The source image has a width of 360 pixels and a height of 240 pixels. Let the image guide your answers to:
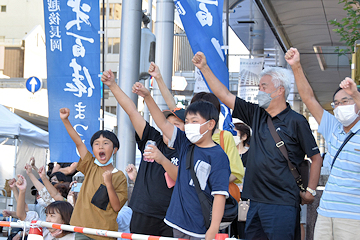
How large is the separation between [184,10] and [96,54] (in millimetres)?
1667

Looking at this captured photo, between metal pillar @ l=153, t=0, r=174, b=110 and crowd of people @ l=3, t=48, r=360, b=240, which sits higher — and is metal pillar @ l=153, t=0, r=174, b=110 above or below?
above

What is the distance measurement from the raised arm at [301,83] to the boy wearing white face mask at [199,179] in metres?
0.82

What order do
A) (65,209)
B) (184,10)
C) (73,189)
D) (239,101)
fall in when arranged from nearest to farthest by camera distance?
1. (239,101)
2. (65,209)
3. (73,189)
4. (184,10)

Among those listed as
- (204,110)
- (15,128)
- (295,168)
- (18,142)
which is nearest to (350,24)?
(295,168)

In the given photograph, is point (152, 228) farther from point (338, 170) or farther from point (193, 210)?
point (338, 170)

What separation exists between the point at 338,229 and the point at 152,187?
1.81 m

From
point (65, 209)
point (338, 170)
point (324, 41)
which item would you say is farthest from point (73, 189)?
point (324, 41)

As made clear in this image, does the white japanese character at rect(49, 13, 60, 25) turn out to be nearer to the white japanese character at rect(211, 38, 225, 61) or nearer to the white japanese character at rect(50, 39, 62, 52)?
the white japanese character at rect(50, 39, 62, 52)

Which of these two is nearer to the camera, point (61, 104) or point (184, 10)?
point (184, 10)

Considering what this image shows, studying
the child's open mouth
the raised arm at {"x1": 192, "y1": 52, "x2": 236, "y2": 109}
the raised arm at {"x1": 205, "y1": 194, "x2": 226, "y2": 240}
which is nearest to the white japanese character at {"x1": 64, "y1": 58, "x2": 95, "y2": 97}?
the child's open mouth

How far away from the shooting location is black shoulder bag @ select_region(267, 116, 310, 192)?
4.02m

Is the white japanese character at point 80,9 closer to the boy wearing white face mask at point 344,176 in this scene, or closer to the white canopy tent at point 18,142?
the boy wearing white face mask at point 344,176

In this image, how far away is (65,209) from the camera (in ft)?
16.7

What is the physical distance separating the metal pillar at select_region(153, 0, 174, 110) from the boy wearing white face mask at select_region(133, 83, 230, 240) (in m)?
5.68
